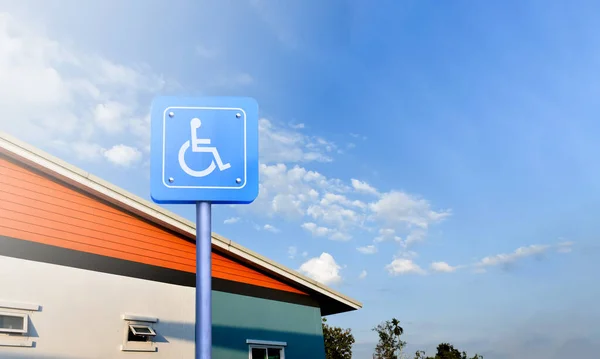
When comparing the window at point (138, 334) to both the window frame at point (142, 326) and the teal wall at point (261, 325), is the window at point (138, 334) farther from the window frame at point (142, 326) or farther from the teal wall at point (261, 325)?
the teal wall at point (261, 325)

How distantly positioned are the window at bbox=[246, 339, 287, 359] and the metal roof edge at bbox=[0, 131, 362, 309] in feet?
5.51

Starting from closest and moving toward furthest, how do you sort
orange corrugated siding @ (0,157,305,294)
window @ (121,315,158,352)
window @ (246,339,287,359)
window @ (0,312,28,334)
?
window @ (0,312,28,334) → orange corrugated siding @ (0,157,305,294) → window @ (121,315,158,352) → window @ (246,339,287,359)

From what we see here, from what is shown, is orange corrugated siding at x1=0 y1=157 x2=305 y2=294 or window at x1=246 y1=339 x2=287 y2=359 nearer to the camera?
orange corrugated siding at x1=0 y1=157 x2=305 y2=294

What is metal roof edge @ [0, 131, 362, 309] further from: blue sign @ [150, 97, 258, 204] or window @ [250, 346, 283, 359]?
blue sign @ [150, 97, 258, 204]

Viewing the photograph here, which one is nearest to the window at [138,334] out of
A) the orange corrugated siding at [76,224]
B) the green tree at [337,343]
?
the orange corrugated siding at [76,224]

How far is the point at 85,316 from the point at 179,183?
7.39 metres

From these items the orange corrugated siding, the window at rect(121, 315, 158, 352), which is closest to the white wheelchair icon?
the orange corrugated siding

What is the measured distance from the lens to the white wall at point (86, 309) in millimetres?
7793

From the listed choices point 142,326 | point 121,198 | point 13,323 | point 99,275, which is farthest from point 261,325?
point 13,323

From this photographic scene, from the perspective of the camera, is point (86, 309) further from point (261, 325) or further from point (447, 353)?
point (447, 353)

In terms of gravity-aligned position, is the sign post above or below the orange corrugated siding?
below

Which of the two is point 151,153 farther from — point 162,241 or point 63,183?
point 162,241

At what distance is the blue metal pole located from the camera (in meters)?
2.03

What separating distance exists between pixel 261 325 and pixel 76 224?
200 inches
